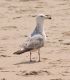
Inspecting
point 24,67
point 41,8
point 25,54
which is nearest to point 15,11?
point 41,8

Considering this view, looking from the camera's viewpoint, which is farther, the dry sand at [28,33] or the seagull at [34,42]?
the seagull at [34,42]

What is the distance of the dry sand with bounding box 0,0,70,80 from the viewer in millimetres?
9469

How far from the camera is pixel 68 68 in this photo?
384 inches

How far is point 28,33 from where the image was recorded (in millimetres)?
13164

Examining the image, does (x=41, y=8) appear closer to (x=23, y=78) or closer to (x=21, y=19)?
(x=21, y=19)

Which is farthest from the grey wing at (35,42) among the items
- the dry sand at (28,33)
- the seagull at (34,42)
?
the dry sand at (28,33)

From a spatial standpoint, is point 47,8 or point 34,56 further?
point 47,8

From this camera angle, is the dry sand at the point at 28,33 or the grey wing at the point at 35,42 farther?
the grey wing at the point at 35,42

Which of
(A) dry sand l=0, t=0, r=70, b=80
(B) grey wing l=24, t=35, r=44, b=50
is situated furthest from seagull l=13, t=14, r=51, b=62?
(A) dry sand l=0, t=0, r=70, b=80

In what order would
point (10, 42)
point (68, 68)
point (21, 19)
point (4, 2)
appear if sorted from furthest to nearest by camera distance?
point (4, 2) → point (21, 19) → point (10, 42) → point (68, 68)

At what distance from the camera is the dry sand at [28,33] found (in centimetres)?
947

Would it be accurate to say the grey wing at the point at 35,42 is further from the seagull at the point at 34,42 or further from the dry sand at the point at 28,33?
the dry sand at the point at 28,33

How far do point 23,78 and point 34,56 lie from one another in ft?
6.45

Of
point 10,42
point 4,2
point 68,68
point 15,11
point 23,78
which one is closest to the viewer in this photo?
point 23,78
